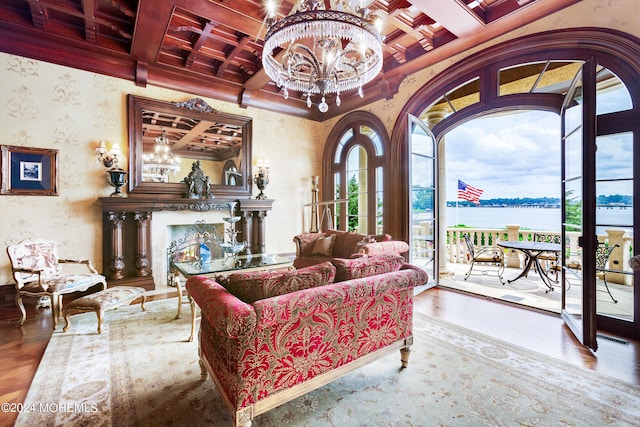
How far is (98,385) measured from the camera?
6.69 feet

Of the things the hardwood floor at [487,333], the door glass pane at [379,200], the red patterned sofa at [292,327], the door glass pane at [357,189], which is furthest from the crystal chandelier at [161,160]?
the door glass pane at [379,200]

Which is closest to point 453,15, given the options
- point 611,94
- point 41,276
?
point 611,94

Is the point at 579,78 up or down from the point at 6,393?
up

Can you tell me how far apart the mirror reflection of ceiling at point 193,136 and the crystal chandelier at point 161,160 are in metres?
0.06

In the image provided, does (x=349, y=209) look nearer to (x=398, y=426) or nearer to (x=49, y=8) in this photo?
(x=398, y=426)

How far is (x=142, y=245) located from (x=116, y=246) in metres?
0.32

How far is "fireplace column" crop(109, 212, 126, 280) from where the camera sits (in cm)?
411

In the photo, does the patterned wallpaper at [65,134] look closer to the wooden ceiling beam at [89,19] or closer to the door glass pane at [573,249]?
the wooden ceiling beam at [89,19]

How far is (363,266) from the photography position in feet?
6.72

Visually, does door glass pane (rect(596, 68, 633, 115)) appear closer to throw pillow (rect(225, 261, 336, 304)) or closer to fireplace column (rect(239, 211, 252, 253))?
throw pillow (rect(225, 261, 336, 304))

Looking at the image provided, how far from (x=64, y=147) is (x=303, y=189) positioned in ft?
12.7

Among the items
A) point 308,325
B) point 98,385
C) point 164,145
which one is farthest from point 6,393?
point 164,145

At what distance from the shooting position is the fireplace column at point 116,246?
13.5 feet

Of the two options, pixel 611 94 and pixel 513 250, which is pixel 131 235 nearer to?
pixel 611 94
